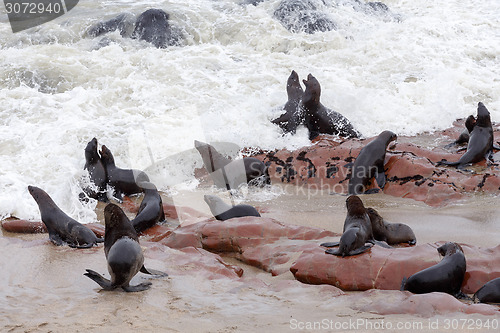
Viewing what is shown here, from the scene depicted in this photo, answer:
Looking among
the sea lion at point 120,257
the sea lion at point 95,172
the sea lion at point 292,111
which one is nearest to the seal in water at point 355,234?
the sea lion at point 120,257

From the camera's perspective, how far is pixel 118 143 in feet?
35.0

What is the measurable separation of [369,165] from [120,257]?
15.3 feet

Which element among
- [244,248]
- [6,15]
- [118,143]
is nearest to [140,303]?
[244,248]

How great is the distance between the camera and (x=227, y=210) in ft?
23.5

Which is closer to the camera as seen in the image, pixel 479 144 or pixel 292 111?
pixel 479 144

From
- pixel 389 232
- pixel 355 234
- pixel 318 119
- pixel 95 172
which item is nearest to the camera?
pixel 355 234

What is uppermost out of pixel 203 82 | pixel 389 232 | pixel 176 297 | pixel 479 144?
pixel 203 82

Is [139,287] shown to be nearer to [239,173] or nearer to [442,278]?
[442,278]

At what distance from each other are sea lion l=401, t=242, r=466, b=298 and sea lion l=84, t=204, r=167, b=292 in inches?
85.6

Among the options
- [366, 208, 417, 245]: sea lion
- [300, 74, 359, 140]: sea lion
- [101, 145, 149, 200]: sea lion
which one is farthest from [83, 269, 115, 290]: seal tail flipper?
[300, 74, 359, 140]: sea lion

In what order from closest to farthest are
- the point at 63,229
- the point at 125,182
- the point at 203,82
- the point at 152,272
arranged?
the point at 152,272 → the point at 63,229 → the point at 125,182 → the point at 203,82

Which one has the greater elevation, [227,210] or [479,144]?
[227,210]

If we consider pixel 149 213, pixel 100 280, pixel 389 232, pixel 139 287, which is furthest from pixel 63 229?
pixel 389 232

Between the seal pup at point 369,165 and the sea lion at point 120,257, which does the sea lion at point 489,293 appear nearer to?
the sea lion at point 120,257
